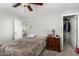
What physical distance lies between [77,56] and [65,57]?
0.54 ft

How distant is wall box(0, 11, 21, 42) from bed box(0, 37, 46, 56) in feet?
0.32

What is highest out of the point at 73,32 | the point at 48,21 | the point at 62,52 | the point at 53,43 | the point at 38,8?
the point at 38,8

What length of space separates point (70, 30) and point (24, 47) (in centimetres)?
69

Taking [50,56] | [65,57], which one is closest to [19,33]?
[50,56]

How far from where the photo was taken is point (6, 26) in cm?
144

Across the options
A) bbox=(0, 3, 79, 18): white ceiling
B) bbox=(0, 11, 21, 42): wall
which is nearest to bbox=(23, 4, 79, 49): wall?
bbox=(0, 3, 79, 18): white ceiling

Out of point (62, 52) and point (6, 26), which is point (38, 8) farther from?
point (62, 52)

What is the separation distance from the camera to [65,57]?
144 cm

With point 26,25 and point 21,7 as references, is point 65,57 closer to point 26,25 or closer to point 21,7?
point 26,25

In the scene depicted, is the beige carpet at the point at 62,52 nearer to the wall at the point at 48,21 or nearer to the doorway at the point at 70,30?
the doorway at the point at 70,30

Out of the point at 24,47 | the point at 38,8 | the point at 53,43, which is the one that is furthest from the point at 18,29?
the point at 53,43

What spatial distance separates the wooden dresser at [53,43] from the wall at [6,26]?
532 millimetres

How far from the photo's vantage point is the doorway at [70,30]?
1.46 metres

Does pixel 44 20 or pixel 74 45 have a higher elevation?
pixel 44 20
